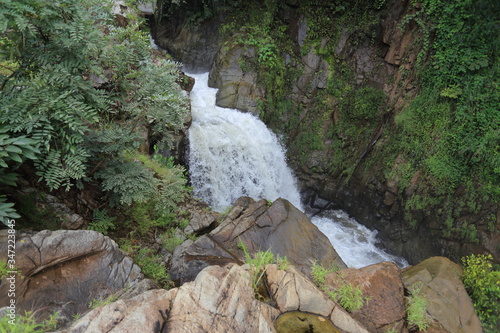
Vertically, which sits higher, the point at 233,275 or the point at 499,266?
the point at 233,275

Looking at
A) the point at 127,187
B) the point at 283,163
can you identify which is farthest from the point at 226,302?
the point at 283,163

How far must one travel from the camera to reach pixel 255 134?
10484 millimetres

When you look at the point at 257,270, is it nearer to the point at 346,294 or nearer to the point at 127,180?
the point at 346,294

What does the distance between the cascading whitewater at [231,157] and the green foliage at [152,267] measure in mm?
3797

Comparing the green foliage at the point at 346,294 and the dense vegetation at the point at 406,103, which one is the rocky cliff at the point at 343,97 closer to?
the dense vegetation at the point at 406,103

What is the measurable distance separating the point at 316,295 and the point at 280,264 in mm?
640

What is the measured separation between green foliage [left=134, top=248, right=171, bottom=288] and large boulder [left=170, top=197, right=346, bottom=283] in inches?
13.8

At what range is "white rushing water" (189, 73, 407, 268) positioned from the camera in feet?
29.0

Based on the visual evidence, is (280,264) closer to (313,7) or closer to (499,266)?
(499,266)

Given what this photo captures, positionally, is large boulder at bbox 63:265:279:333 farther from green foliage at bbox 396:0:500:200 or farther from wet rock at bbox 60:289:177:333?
green foliage at bbox 396:0:500:200

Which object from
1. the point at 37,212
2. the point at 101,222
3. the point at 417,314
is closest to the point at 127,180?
the point at 101,222

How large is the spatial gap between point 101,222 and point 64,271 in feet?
3.96

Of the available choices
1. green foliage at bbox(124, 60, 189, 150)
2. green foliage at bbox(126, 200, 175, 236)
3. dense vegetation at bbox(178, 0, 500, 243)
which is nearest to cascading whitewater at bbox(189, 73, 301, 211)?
dense vegetation at bbox(178, 0, 500, 243)

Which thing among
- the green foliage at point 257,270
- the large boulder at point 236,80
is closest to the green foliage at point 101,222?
the green foliage at point 257,270
